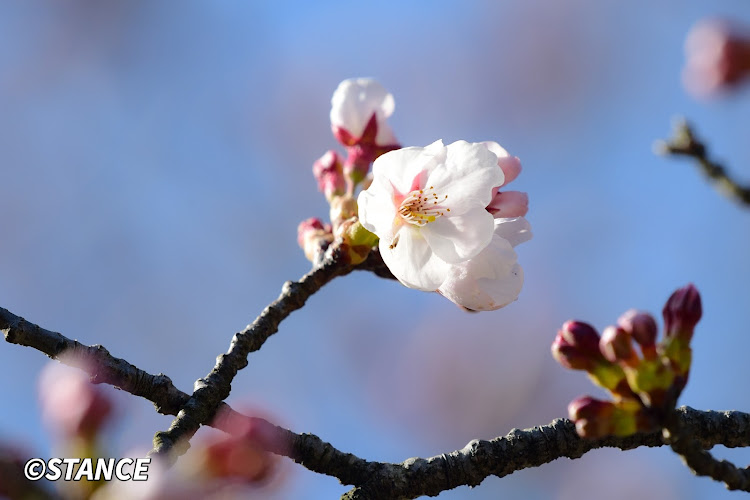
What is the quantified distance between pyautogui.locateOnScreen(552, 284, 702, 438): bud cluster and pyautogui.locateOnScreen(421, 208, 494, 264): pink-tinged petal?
0.28 metres

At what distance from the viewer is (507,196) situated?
176 centimetres

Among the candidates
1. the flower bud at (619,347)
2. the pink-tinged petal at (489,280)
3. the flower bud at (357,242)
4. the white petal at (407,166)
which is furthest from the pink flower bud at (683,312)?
the flower bud at (357,242)

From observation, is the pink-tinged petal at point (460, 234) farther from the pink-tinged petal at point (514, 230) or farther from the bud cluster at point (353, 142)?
the bud cluster at point (353, 142)

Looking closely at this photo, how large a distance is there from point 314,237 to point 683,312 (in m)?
1.02

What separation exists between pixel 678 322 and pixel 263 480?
779 millimetres

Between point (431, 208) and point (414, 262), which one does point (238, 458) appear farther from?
point (431, 208)

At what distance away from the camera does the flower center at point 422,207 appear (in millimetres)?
1694

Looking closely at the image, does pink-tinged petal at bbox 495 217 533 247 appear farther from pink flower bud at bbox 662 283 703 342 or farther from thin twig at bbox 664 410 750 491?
thin twig at bbox 664 410 750 491

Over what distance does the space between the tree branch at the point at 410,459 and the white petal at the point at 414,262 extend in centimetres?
34

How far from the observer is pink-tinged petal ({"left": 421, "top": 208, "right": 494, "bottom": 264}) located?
158 cm

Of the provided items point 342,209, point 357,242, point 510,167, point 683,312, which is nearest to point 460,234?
point 510,167

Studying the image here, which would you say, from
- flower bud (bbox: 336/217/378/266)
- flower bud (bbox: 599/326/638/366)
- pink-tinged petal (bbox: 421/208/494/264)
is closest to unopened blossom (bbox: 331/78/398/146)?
flower bud (bbox: 336/217/378/266)

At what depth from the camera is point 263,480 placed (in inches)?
40.8

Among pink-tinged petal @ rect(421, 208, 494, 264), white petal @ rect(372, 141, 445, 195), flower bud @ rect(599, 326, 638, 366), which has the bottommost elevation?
flower bud @ rect(599, 326, 638, 366)
